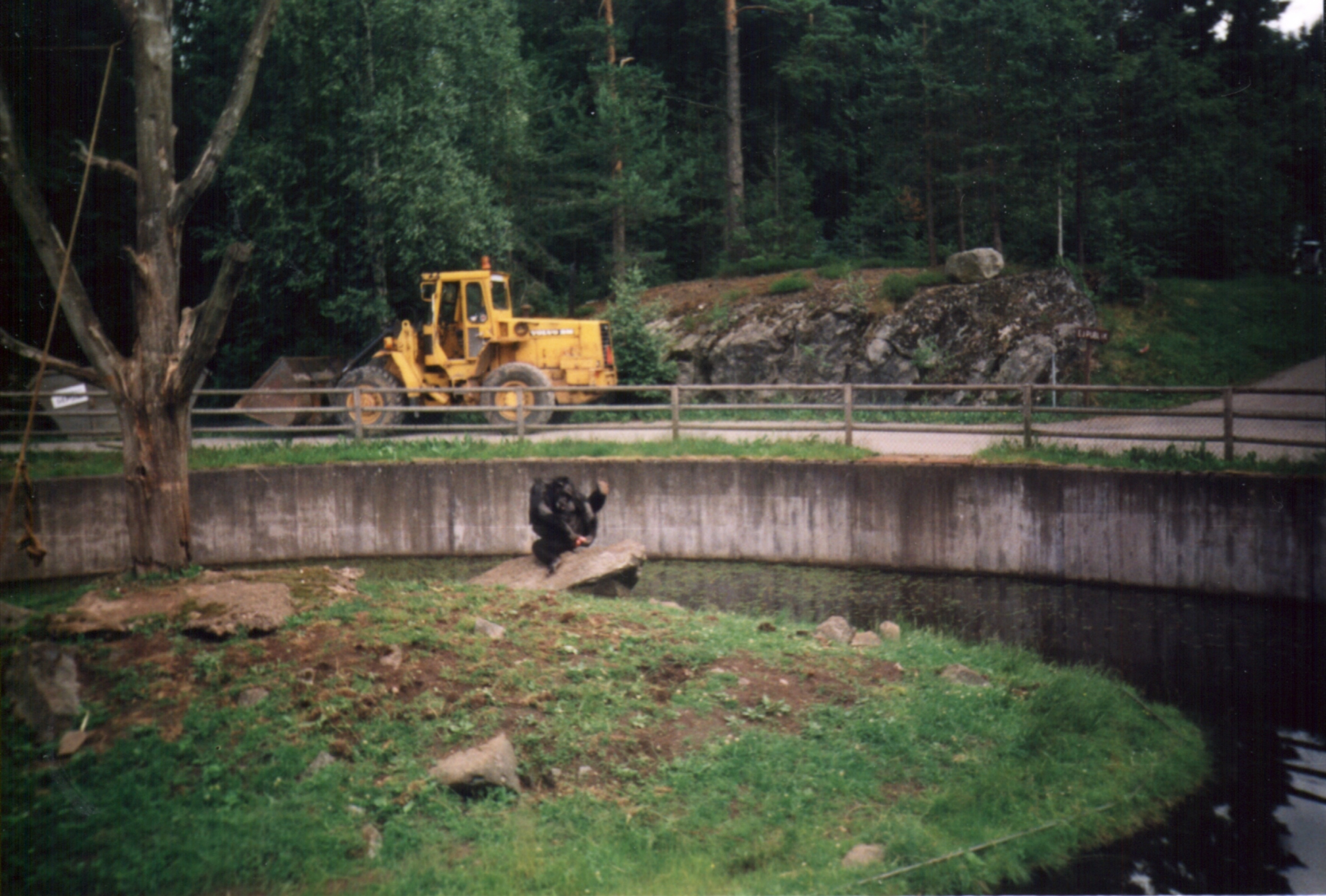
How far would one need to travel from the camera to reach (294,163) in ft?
83.9

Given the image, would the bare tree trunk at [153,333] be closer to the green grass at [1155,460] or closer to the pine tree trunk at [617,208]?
the green grass at [1155,460]

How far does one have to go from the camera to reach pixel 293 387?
22.6m

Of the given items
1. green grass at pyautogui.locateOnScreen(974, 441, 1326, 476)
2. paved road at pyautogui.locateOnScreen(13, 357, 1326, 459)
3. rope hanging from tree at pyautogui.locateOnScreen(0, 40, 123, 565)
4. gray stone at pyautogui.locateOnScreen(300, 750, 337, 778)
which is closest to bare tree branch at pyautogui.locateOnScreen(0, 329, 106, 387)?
rope hanging from tree at pyautogui.locateOnScreen(0, 40, 123, 565)

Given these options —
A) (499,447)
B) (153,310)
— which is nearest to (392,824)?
(153,310)

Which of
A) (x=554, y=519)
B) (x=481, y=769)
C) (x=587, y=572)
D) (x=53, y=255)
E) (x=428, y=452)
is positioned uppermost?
(x=53, y=255)

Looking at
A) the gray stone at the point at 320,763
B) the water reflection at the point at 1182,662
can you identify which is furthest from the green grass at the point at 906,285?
the gray stone at the point at 320,763

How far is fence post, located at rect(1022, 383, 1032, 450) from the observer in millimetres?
15656

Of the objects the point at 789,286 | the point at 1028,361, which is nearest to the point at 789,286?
the point at 789,286

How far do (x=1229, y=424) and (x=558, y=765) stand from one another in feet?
36.3

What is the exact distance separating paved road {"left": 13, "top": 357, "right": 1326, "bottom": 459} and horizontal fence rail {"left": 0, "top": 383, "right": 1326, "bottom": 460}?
55 millimetres

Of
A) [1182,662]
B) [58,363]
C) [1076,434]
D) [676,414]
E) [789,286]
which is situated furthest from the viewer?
[789,286]

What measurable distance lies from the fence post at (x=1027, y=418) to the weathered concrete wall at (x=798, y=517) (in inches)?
43.2

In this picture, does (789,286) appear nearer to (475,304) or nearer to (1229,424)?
(475,304)

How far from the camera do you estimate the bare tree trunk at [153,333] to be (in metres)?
8.75
